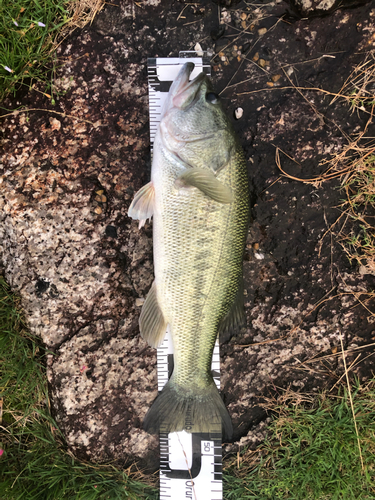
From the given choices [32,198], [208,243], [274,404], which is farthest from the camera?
[274,404]

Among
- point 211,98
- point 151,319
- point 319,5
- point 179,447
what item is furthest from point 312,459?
point 319,5

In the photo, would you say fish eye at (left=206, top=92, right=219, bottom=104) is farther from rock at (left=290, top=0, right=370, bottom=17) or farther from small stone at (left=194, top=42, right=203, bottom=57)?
rock at (left=290, top=0, right=370, bottom=17)

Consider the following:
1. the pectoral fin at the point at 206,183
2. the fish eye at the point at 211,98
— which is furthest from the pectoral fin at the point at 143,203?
the fish eye at the point at 211,98

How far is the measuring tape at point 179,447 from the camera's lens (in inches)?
96.0

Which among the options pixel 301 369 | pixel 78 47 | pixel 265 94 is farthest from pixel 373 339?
pixel 78 47

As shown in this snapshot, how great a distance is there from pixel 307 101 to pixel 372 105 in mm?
537

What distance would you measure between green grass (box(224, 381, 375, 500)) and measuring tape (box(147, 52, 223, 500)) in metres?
0.21

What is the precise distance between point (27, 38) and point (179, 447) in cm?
344

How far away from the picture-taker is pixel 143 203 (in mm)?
2119

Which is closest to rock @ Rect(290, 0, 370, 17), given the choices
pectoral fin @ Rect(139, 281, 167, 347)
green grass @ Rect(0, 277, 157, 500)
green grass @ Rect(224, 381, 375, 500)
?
pectoral fin @ Rect(139, 281, 167, 347)

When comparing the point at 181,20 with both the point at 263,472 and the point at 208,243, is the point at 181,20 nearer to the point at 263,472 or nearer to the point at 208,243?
the point at 208,243

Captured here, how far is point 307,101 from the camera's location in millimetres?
2514

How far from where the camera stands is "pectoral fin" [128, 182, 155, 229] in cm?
210

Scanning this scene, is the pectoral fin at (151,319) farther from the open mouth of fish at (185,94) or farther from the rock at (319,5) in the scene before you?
the rock at (319,5)
